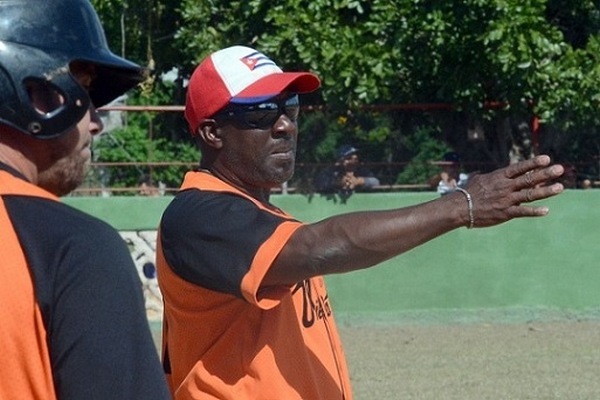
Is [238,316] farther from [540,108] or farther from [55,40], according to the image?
[540,108]

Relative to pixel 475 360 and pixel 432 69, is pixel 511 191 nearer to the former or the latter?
pixel 475 360

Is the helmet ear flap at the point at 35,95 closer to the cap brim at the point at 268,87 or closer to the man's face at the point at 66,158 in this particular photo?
the man's face at the point at 66,158

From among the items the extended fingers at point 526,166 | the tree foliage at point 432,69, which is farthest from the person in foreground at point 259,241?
the tree foliage at point 432,69

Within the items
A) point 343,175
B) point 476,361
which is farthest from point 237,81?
point 343,175

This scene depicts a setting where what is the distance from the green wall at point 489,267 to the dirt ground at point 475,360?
1.42 ft

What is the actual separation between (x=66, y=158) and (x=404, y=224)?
3.66 feet

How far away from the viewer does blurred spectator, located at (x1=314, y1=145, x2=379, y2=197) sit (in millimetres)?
12547

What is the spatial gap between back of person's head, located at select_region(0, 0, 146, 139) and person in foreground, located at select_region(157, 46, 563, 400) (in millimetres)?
1022

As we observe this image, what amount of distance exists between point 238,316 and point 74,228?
1347 millimetres

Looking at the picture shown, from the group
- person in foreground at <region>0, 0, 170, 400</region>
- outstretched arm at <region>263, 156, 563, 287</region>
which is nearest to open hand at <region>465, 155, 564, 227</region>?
outstretched arm at <region>263, 156, 563, 287</region>

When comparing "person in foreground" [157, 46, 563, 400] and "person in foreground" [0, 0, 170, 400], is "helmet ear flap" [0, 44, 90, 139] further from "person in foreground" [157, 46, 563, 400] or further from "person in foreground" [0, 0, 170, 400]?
"person in foreground" [157, 46, 563, 400]

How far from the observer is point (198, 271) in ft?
10.7

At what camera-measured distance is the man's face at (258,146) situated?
11.7ft

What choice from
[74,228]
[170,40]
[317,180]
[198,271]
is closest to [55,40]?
[74,228]
